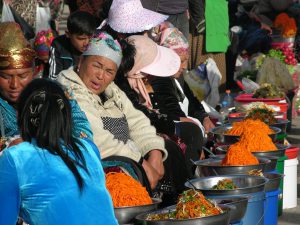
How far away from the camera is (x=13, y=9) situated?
37.0 feet

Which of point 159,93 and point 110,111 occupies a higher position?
point 110,111

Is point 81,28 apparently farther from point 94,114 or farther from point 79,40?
point 94,114

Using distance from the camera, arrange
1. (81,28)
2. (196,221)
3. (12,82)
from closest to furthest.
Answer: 1. (196,221)
2. (12,82)
3. (81,28)

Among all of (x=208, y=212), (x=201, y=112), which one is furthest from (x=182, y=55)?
(x=208, y=212)

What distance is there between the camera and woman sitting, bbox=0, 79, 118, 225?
3.68 meters

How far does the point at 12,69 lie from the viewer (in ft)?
16.4

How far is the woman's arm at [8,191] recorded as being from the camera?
3.67 m

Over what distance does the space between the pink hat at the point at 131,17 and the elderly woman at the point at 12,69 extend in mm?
2490

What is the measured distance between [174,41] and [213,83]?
2.67 metres

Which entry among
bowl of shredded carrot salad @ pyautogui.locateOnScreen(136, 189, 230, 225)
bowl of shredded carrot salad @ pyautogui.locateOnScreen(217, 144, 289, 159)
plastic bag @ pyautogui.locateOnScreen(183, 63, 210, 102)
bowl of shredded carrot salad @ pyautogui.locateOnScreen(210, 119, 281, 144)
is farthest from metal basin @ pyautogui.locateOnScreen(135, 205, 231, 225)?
plastic bag @ pyautogui.locateOnScreen(183, 63, 210, 102)

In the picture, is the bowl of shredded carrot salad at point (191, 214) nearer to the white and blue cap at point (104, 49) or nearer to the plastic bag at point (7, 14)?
the white and blue cap at point (104, 49)

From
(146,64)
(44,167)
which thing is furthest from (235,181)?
(44,167)

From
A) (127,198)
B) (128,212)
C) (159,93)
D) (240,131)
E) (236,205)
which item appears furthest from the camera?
(159,93)

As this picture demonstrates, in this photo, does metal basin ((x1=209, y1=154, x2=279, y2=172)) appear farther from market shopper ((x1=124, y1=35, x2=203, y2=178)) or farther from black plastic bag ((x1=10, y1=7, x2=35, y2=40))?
black plastic bag ((x1=10, y1=7, x2=35, y2=40))
